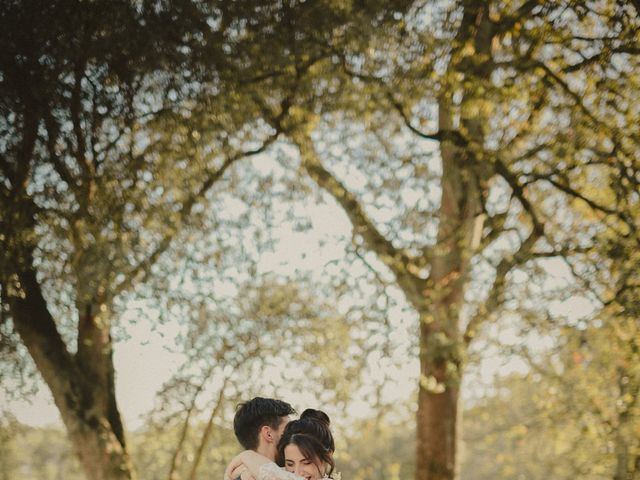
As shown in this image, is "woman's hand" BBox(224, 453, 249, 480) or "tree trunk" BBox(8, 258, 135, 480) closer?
"woman's hand" BBox(224, 453, 249, 480)

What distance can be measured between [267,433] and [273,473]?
2.55 feet

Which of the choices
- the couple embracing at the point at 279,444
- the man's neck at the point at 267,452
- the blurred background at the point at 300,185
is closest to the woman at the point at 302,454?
the couple embracing at the point at 279,444

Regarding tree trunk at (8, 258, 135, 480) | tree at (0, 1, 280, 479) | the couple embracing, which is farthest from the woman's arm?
tree trunk at (8, 258, 135, 480)

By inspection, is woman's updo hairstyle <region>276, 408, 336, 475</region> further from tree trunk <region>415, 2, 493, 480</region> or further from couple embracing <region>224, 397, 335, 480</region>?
tree trunk <region>415, 2, 493, 480</region>

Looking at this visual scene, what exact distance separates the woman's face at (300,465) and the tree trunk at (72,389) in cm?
709

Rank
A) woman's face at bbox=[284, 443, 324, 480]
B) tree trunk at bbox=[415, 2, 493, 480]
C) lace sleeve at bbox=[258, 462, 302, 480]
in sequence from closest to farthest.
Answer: lace sleeve at bbox=[258, 462, 302, 480]
woman's face at bbox=[284, 443, 324, 480]
tree trunk at bbox=[415, 2, 493, 480]

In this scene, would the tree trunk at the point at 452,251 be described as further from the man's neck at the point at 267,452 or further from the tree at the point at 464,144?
the man's neck at the point at 267,452

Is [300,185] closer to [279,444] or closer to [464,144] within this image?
[464,144]

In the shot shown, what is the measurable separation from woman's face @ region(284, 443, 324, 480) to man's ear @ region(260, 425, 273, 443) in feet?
1.40

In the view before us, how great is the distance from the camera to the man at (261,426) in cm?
634

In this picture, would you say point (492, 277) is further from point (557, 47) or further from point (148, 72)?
point (148, 72)

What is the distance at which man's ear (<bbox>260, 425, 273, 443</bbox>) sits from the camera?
6344 mm

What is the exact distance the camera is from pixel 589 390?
880 inches

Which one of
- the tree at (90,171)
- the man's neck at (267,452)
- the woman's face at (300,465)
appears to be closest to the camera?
the woman's face at (300,465)
